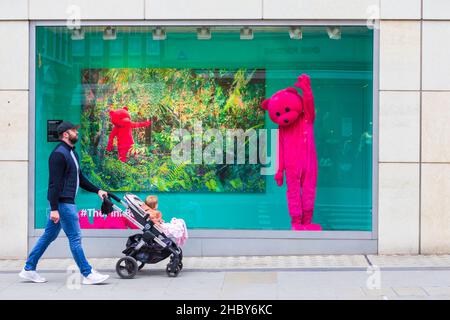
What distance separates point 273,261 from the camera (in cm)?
1170

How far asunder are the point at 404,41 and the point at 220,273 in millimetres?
4041

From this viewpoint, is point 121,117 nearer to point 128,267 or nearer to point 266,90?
point 266,90

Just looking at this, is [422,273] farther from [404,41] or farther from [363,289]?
[404,41]

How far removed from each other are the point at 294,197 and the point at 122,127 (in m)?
2.68

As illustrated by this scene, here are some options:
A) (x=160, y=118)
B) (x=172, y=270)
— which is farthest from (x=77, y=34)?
(x=172, y=270)

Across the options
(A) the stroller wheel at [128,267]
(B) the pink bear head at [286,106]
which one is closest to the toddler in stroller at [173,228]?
(A) the stroller wheel at [128,267]

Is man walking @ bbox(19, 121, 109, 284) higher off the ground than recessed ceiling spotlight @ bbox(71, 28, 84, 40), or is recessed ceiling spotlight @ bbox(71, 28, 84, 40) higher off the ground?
recessed ceiling spotlight @ bbox(71, 28, 84, 40)

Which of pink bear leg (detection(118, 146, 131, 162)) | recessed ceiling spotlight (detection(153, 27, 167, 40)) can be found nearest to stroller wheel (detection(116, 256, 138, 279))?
pink bear leg (detection(118, 146, 131, 162))

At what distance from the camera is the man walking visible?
32.5ft

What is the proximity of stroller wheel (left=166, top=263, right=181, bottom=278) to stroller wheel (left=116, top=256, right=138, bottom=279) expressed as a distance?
40 cm

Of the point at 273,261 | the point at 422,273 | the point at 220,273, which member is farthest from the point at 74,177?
the point at 422,273

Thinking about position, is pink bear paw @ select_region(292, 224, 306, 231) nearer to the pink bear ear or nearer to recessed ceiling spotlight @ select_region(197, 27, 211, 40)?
the pink bear ear

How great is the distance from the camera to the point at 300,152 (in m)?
12.5
